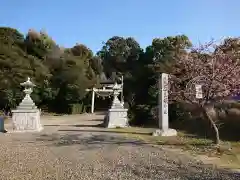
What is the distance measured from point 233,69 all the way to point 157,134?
13.6 feet

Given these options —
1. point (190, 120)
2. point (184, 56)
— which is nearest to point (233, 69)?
point (184, 56)

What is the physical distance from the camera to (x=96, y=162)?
24.9 ft

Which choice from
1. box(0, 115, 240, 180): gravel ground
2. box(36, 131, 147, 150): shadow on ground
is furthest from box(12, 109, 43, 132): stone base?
box(0, 115, 240, 180): gravel ground

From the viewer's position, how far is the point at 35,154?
8.80 meters

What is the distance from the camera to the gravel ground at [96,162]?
6281 mm

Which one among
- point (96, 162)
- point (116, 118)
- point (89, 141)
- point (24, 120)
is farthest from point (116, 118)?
point (96, 162)

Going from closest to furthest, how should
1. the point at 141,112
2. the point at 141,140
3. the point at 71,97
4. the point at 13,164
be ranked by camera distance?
the point at 13,164, the point at 141,140, the point at 141,112, the point at 71,97

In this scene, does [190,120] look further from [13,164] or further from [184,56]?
[13,164]

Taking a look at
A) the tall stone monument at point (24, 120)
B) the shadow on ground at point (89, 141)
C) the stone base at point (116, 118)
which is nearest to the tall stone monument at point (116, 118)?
the stone base at point (116, 118)

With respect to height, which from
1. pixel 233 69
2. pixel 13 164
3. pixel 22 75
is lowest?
pixel 13 164

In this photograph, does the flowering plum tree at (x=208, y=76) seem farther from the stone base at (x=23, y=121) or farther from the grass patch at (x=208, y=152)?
the stone base at (x=23, y=121)

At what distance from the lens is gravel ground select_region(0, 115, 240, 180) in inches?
247

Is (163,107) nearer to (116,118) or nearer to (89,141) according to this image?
(89,141)

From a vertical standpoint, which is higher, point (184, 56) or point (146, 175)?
point (184, 56)
